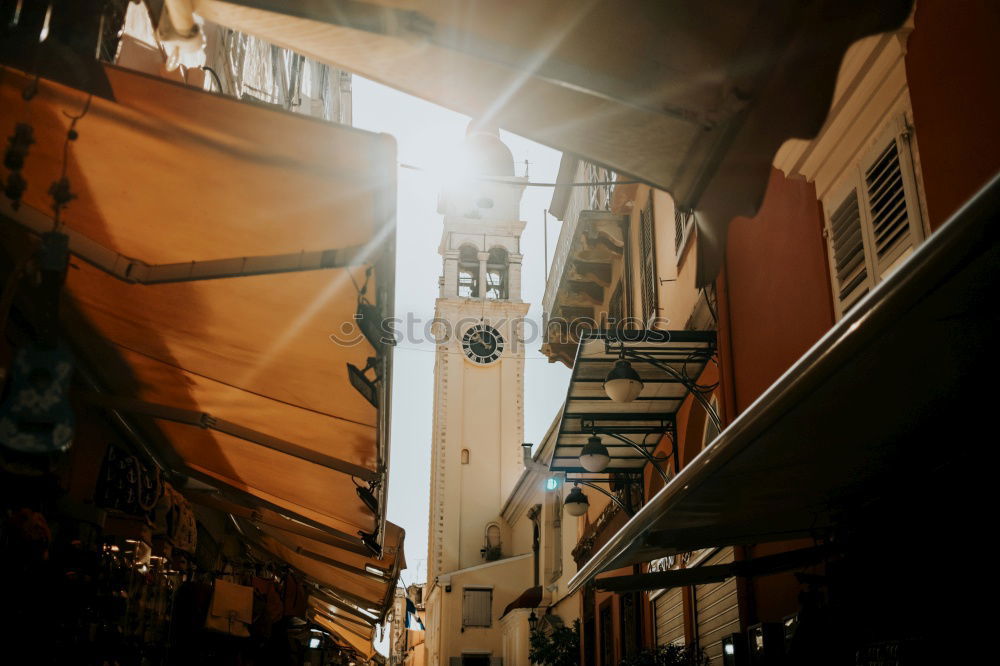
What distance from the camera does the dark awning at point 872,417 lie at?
7.62 feet

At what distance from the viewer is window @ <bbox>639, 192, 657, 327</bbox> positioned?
13.3 m

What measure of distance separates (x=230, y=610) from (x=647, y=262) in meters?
9.02

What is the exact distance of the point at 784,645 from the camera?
570cm

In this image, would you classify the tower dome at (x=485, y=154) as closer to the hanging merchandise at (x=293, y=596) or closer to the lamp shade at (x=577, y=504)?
the hanging merchandise at (x=293, y=596)

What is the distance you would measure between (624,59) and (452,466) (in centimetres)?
3981

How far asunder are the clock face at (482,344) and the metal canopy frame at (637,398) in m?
29.8

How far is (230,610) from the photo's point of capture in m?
6.37

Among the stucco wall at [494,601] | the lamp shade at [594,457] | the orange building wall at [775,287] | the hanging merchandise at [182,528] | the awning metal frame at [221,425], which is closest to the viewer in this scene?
the awning metal frame at [221,425]

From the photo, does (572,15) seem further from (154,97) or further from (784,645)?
(784,645)

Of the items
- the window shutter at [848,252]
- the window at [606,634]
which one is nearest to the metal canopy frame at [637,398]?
the window shutter at [848,252]

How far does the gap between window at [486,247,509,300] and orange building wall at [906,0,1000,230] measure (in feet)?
123

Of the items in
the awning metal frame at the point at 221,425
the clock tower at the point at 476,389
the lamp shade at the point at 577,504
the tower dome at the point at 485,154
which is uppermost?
the clock tower at the point at 476,389

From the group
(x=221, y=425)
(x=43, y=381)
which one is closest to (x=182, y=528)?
(x=221, y=425)

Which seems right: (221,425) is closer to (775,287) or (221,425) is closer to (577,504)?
(775,287)
